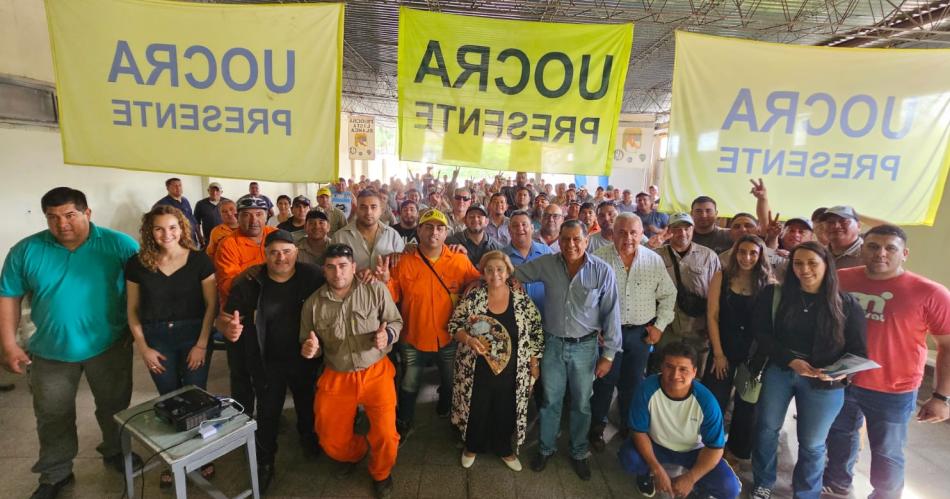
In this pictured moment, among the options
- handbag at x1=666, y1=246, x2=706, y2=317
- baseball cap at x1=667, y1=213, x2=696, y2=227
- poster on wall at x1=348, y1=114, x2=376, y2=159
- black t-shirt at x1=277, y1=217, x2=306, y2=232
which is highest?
poster on wall at x1=348, y1=114, x2=376, y2=159

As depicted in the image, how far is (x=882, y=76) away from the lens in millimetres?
3090

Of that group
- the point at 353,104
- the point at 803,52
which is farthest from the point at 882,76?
the point at 353,104

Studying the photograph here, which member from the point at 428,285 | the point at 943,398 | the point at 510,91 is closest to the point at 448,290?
the point at 428,285

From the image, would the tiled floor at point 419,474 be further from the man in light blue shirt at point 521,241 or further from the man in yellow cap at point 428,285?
the man in light blue shirt at point 521,241

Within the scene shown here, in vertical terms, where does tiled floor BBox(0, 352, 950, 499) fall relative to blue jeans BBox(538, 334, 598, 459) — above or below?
below

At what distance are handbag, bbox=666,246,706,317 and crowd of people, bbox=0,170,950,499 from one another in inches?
0.7

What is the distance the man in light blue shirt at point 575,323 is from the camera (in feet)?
9.79

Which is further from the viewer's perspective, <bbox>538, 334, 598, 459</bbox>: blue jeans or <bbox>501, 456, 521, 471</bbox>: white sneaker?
<bbox>501, 456, 521, 471</bbox>: white sneaker

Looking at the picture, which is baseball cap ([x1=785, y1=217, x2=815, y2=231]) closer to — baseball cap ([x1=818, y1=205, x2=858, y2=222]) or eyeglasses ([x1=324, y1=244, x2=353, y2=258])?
baseball cap ([x1=818, y1=205, x2=858, y2=222])

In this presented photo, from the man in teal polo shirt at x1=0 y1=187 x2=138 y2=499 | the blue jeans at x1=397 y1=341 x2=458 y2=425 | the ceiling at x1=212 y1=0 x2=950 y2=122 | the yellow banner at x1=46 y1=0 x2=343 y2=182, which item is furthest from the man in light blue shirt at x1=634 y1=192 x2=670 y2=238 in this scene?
the man in teal polo shirt at x1=0 y1=187 x2=138 y2=499

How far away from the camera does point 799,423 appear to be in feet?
9.21

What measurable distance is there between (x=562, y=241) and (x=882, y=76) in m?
2.73

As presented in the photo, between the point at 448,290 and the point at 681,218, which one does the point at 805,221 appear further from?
the point at 448,290

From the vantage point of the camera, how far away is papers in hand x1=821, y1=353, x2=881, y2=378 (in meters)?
2.42
